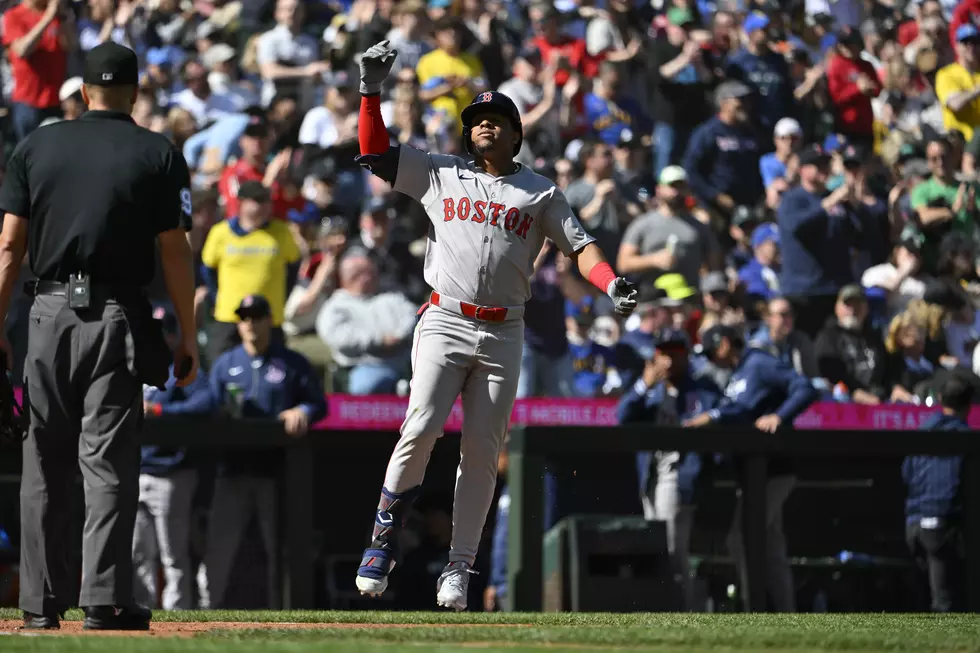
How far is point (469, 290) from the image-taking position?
6.49m

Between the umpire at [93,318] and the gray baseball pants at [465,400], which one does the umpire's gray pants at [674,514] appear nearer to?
the gray baseball pants at [465,400]

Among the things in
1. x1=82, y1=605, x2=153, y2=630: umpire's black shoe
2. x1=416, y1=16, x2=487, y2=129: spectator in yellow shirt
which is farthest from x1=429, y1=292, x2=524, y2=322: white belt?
x1=416, y1=16, x2=487, y2=129: spectator in yellow shirt

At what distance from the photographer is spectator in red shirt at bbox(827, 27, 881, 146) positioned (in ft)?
52.2

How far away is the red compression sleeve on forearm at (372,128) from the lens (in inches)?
255

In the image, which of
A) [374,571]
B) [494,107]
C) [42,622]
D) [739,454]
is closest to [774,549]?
[739,454]

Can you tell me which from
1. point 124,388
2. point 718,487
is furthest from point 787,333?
point 124,388

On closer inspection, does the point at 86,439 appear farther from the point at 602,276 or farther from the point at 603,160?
the point at 603,160

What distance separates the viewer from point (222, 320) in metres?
11.5

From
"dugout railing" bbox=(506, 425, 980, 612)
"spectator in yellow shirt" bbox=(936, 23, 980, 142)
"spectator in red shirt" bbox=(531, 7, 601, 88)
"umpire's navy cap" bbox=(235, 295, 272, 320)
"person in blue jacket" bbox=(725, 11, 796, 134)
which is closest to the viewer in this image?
"dugout railing" bbox=(506, 425, 980, 612)

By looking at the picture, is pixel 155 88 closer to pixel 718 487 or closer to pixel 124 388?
pixel 718 487

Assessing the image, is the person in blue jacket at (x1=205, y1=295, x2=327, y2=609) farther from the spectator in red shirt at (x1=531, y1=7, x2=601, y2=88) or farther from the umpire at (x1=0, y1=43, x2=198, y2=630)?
the spectator in red shirt at (x1=531, y1=7, x2=601, y2=88)

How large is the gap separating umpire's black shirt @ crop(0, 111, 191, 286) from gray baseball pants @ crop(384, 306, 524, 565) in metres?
1.20

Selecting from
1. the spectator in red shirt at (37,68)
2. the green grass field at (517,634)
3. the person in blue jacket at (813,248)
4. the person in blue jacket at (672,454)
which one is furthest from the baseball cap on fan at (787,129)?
the green grass field at (517,634)

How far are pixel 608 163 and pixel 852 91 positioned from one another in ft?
11.7
